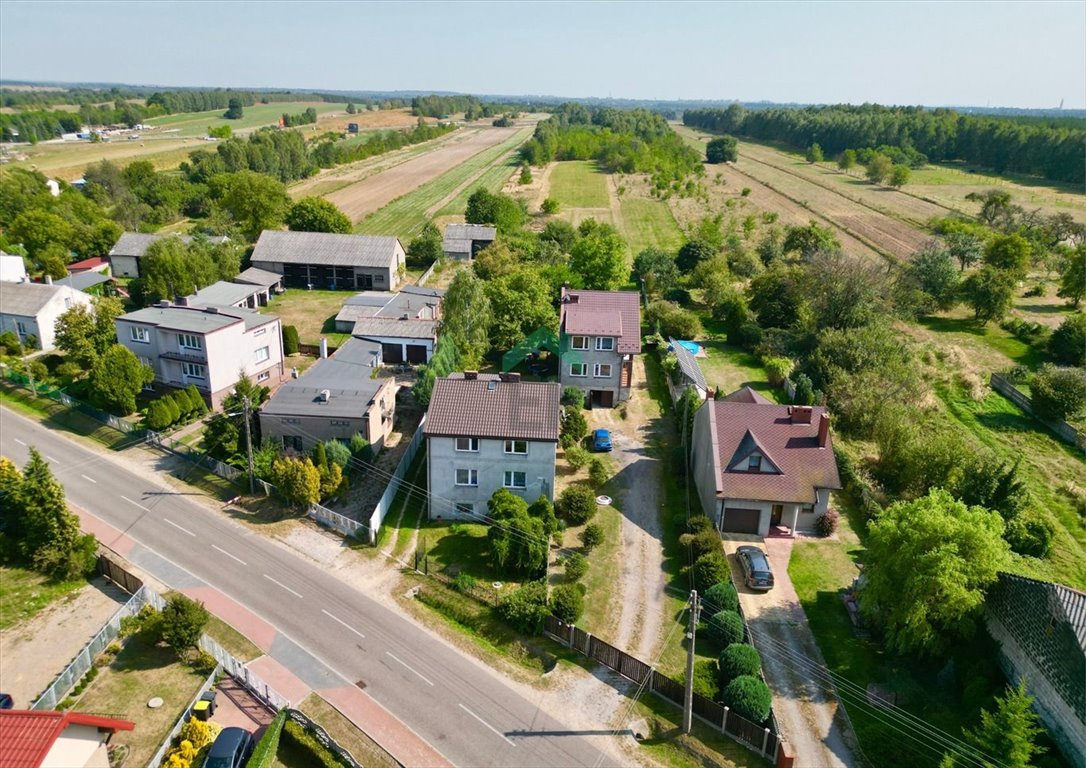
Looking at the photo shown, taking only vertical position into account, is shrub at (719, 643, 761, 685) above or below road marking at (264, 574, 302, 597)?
above

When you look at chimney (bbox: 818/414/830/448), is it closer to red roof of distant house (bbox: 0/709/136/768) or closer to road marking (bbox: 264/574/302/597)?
road marking (bbox: 264/574/302/597)

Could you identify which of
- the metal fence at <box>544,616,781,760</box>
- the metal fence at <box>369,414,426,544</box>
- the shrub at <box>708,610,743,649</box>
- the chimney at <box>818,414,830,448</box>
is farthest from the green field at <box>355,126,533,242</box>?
the shrub at <box>708,610,743,649</box>

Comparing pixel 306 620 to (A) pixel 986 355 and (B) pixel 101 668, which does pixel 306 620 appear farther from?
(A) pixel 986 355

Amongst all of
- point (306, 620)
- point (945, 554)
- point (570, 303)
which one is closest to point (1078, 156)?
point (570, 303)

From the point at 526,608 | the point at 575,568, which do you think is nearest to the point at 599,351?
the point at 575,568

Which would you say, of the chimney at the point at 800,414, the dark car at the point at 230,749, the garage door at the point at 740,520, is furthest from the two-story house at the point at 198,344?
the chimney at the point at 800,414

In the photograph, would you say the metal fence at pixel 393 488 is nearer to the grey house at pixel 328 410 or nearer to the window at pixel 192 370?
the grey house at pixel 328 410

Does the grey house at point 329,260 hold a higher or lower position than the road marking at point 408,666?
higher
